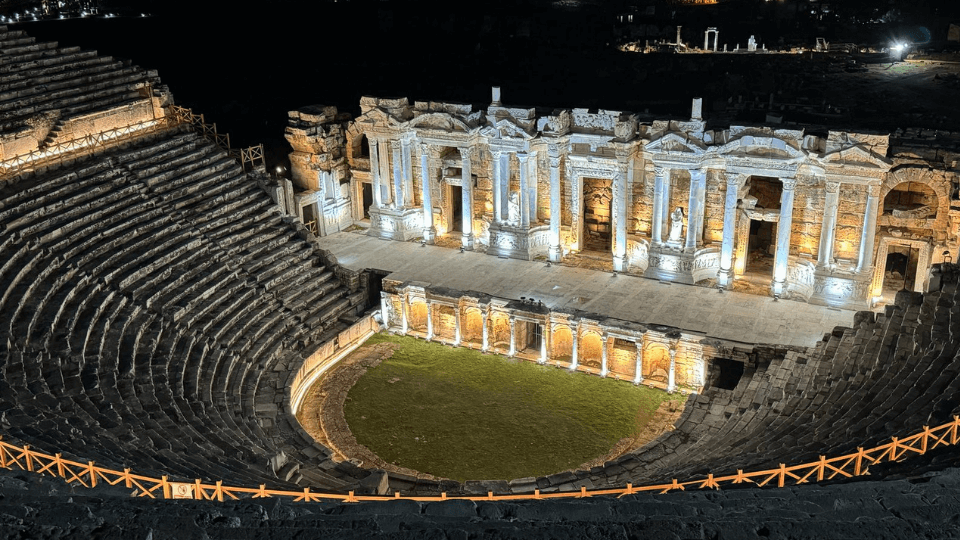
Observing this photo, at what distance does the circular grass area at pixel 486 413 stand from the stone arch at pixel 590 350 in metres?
0.67

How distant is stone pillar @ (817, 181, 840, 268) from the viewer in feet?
81.3

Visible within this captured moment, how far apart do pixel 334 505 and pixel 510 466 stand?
12.0 m

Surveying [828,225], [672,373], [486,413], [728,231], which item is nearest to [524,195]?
[728,231]

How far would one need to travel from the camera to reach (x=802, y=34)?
4928 cm

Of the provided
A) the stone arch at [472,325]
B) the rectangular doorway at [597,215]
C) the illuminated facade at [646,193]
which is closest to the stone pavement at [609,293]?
the illuminated facade at [646,193]

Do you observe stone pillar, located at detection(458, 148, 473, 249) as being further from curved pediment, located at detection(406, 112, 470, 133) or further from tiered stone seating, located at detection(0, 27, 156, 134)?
tiered stone seating, located at detection(0, 27, 156, 134)

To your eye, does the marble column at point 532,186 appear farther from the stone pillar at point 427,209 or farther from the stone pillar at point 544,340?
the stone pillar at point 544,340

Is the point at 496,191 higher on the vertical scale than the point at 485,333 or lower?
higher

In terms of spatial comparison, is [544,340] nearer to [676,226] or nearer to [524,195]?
[676,226]

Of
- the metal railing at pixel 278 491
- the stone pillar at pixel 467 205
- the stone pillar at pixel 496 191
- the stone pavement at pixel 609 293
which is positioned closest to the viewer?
the metal railing at pixel 278 491

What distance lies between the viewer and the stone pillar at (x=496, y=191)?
29.0 metres

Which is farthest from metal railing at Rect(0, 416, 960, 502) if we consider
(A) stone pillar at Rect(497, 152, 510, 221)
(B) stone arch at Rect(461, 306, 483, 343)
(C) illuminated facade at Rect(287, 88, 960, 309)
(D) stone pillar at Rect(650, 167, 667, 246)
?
(A) stone pillar at Rect(497, 152, 510, 221)

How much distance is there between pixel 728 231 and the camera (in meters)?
26.2

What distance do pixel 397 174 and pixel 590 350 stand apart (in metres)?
10.8
